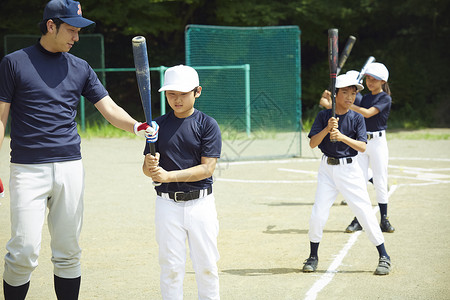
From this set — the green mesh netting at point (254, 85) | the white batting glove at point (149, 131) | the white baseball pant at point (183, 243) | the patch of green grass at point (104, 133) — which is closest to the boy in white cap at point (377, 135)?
the white baseball pant at point (183, 243)

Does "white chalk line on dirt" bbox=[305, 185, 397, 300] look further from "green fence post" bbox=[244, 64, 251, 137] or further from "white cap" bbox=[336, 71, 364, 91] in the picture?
"green fence post" bbox=[244, 64, 251, 137]

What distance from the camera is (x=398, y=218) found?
8734 millimetres

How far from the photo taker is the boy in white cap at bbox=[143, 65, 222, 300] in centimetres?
449

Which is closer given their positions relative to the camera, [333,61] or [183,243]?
[183,243]

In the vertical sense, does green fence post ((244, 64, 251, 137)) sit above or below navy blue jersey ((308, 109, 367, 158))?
below

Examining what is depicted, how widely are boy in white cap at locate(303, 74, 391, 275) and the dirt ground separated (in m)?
0.33

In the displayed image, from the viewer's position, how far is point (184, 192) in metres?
4.53

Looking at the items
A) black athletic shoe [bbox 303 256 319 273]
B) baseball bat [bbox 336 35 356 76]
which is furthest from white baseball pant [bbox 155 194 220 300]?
baseball bat [bbox 336 35 356 76]

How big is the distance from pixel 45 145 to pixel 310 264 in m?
2.96

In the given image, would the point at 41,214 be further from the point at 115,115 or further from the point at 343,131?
the point at 343,131

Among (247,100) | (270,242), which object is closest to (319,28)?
(247,100)

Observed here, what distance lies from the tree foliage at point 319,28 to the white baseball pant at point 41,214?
19.8 meters

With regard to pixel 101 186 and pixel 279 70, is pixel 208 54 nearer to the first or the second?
pixel 279 70

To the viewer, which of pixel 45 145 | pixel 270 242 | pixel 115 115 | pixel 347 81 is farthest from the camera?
pixel 270 242
